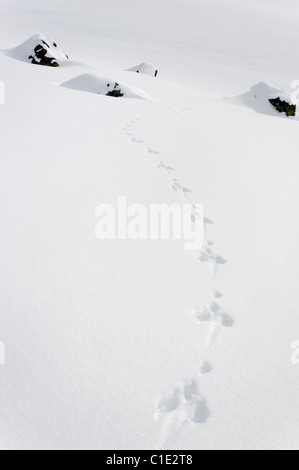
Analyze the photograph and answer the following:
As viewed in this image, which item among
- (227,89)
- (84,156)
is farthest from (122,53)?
(84,156)

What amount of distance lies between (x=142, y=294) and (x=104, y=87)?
35.2 ft

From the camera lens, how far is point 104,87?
12.7 m

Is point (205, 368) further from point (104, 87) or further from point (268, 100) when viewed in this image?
point (268, 100)

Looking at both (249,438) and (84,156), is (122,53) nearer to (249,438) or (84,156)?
(84,156)

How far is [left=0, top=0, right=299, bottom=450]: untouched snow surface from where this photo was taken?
239 centimetres

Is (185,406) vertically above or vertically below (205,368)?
below

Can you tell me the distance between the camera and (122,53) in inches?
2143

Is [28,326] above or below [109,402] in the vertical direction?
above

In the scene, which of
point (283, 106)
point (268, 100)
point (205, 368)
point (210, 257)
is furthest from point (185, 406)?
point (268, 100)

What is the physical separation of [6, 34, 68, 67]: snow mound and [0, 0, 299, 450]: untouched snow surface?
1416 cm

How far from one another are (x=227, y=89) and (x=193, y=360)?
129 ft

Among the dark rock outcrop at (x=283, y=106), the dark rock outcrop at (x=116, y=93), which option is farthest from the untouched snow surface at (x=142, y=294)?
the dark rock outcrop at (x=283, y=106)

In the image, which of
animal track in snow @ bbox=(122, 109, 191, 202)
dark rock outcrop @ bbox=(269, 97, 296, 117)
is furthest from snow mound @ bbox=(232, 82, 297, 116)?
animal track in snow @ bbox=(122, 109, 191, 202)

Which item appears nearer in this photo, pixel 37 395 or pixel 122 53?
pixel 37 395
